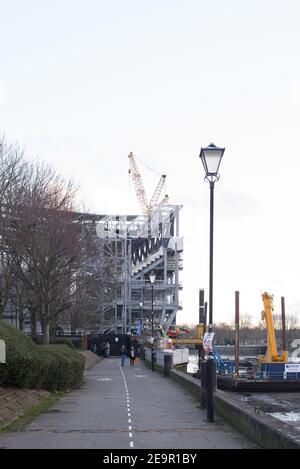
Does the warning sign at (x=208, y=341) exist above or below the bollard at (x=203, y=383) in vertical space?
above

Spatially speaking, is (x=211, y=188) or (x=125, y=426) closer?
(x=125, y=426)

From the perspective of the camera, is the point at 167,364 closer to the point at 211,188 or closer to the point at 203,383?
the point at 203,383

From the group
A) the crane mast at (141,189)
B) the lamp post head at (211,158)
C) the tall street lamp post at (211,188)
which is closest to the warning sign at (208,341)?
the tall street lamp post at (211,188)

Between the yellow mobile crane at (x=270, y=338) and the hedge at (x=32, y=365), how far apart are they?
86.1 ft

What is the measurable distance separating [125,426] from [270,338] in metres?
37.0

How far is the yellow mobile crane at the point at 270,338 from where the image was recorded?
51156 millimetres

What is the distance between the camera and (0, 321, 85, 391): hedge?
18.7 m

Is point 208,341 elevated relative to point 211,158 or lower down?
lower down

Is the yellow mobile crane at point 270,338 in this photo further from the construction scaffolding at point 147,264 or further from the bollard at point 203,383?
the construction scaffolding at point 147,264

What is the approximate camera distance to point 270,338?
51875mm

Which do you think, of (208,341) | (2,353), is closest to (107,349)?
(2,353)
